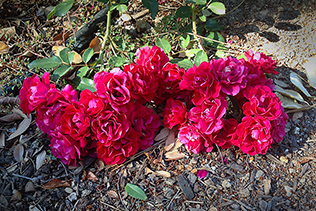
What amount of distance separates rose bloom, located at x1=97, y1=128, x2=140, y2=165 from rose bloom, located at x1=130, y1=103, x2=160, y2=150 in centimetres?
6

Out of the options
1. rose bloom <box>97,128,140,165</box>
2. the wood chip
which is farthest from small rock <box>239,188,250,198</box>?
rose bloom <box>97,128,140,165</box>

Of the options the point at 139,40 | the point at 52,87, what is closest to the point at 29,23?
the point at 139,40

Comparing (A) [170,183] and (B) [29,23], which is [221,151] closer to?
(A) [170,183]

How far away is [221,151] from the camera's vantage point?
4.46 ft

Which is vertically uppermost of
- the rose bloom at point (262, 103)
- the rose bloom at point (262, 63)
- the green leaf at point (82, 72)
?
the green leaf at point (82, 72)

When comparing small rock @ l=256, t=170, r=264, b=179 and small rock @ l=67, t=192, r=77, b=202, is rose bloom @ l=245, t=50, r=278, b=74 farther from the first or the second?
small rock @ l=67, t=192, r=77, b=202

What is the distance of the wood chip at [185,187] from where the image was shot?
3.96 ft

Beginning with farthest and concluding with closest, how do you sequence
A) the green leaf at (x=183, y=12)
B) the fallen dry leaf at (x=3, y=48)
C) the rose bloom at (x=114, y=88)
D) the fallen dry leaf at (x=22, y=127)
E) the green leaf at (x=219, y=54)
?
the fallen dry leaf at (x=3, y=48)
the green leaf at (x=219, y=54)
the green leaf at (x=183, y=12)
the fallen dry leaf at (x=22, y=127)
the rose bloom at (x=114, y=88)

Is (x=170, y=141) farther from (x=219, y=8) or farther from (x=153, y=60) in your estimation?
(x=219, y=8)

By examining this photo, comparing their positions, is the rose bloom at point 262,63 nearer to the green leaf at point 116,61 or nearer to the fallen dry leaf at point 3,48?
the green leaf at point 116,61

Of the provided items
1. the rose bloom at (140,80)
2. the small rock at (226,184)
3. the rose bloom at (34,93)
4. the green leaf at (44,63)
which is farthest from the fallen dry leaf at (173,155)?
the green leaf at (44,63)

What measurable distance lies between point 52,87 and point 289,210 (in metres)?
1.34

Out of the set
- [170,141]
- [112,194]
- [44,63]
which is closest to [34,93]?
[44,63]

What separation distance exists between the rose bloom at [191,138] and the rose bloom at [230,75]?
10.6 inches
